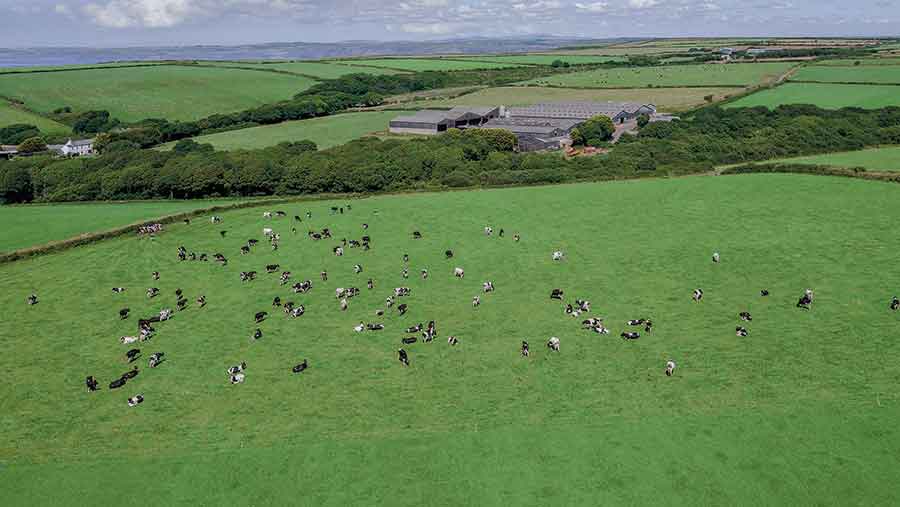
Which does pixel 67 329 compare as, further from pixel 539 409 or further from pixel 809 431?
pixel 809 431

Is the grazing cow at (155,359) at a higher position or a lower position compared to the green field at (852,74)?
lower

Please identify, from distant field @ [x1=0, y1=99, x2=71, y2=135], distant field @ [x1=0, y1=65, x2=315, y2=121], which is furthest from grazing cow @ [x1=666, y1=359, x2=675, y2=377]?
distant field @ [x1=0, y1=65, x2=315, y2=121]

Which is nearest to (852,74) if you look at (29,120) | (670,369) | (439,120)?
(439,120)

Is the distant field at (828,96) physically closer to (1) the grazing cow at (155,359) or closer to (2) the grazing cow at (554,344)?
(2) the grazing cow at (554,344)

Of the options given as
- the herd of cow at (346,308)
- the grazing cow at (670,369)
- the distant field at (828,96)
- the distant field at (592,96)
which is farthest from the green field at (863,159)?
the distant field at (592,96)

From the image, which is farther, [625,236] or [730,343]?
[625,236]

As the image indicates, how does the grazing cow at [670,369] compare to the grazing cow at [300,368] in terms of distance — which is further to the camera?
the grazing cow at [300,368]

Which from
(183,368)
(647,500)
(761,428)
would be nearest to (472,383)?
(647,500)
